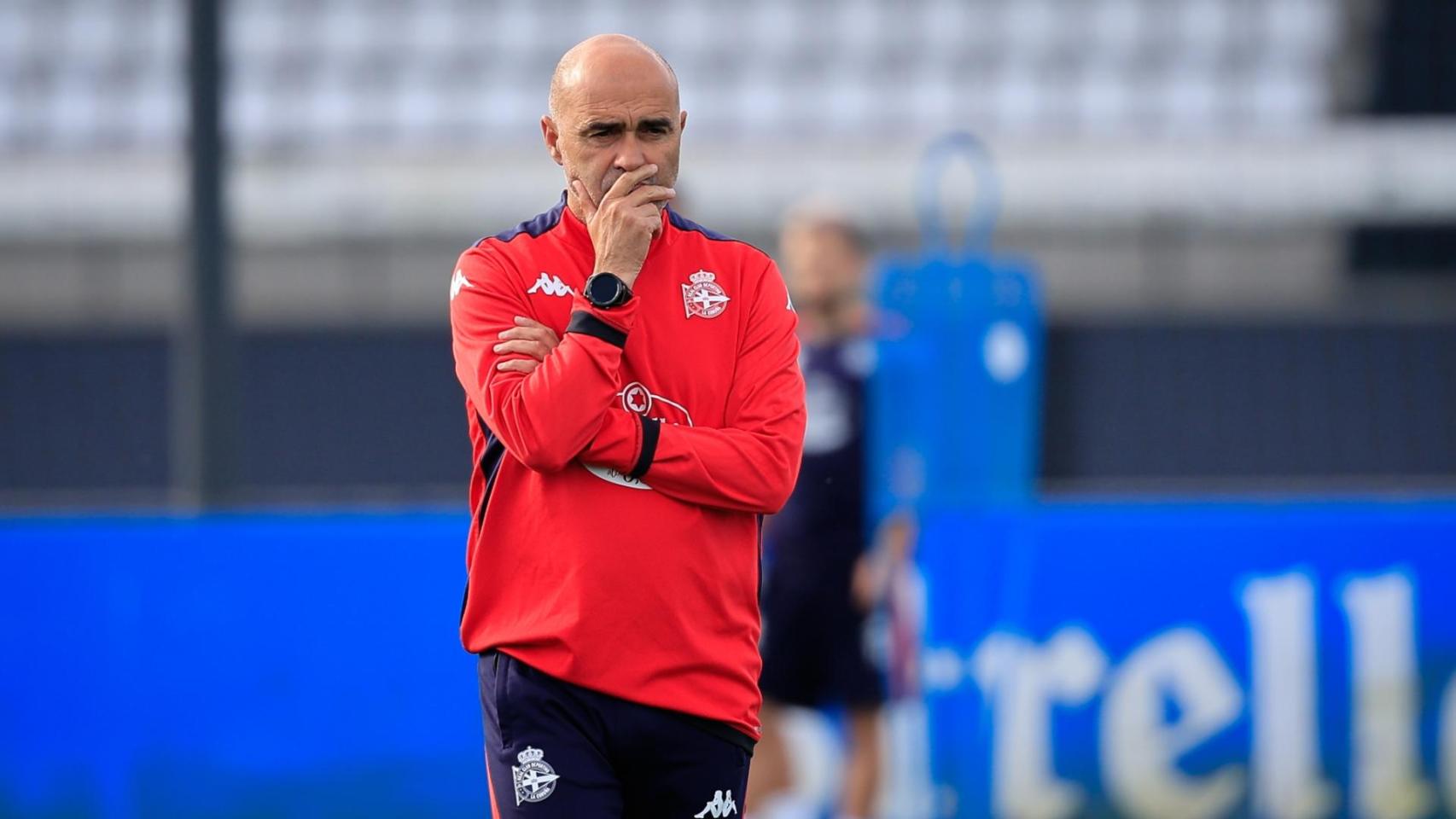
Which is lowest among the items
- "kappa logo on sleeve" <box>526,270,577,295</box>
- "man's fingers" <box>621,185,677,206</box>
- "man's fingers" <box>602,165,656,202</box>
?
"kappa logo on sleeve" <box>526,270,577,295</box>

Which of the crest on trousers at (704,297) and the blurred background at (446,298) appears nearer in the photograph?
the crest on trousers at (704,297)

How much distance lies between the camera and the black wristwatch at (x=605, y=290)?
232 centimetres

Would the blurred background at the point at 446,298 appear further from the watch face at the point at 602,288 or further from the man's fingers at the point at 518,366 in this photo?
the watch face at the point at 602,288

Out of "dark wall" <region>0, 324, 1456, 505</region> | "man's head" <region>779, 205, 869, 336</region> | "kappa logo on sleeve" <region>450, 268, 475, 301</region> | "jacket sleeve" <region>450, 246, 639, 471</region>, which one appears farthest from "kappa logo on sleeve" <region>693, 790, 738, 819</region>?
"dark wall" <region>0, 324, 1456, 505</region>

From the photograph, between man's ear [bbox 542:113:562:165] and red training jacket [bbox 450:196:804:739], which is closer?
red training jacket [bbox 450:196:804:739]

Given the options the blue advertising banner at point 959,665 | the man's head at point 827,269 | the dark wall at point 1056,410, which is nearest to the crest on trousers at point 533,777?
the blue advertising banner at point 959,665

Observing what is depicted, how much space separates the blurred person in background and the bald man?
2621 mm

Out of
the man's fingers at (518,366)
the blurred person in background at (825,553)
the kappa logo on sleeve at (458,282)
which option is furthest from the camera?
the blurred person in background at (825,553)

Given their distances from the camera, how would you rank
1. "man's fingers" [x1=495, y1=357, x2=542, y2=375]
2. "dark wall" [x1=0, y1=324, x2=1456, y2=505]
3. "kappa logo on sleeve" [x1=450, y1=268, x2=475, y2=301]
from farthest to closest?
1. "dark wall" [x1=0, y1=324, x2=1456, y2=505]
2. "kappa logo on sleeve" [x1=450, y1=268, x2=475, y2=301]
3. "man's fingers" [x1=495, y1=357, x2=542, y2=375]

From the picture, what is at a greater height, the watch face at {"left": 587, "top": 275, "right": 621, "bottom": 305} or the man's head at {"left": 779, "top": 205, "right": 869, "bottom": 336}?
the man's head at {"left": 779, "top": 205, "right": 869, "bottom": 336}

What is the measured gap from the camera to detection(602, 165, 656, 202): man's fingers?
92.9 inches

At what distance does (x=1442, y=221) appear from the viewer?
940cm

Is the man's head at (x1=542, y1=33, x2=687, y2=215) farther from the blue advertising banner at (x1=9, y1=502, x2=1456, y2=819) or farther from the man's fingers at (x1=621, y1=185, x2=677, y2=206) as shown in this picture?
the blue advertising banner at (x1=9, y1=502, x2=1456, y2=819)

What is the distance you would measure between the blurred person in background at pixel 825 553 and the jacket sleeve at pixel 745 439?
99.9 inches
